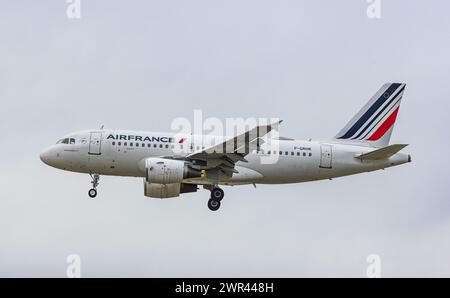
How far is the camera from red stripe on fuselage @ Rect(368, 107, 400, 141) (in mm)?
66812

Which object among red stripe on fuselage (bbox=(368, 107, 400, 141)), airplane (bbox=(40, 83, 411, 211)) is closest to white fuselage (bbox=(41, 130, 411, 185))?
airplane (bbox=(40, 83, 411, 211))

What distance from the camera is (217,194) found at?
62188 millimetres

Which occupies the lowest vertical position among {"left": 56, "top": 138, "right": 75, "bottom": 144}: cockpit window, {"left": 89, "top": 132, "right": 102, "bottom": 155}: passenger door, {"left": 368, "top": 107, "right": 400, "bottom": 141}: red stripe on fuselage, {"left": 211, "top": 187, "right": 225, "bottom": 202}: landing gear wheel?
{"left": 211, "top": 187, "right": 225, "bottom": 202}: landing gear wheel

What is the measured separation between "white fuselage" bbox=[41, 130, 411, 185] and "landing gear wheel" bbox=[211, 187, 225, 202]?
0.81 metres

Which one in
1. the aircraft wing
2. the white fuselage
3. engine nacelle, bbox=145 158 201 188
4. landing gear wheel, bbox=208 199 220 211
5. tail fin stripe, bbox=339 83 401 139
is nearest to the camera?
the aircraft wing

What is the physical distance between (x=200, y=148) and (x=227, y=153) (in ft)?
7.82

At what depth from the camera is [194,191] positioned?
2596 inches

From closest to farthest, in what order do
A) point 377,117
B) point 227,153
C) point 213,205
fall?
point 227,153
point 213,205
point 377,117

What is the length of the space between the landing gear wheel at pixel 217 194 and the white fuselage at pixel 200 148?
2.65 feet

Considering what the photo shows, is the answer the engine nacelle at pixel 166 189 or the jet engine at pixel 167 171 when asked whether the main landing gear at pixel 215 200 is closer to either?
the jet engine at pixel 167 171

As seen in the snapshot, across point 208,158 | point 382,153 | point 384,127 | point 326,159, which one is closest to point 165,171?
point 208,158

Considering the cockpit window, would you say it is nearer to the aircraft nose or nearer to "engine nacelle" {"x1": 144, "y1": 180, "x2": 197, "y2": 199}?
the aircraft nose

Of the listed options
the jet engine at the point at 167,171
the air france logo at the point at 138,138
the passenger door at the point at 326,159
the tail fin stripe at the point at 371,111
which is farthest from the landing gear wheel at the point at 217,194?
the tail fin stripe at the point at 371,111

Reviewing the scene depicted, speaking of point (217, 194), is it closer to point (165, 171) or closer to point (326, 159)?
point (165, 171)
